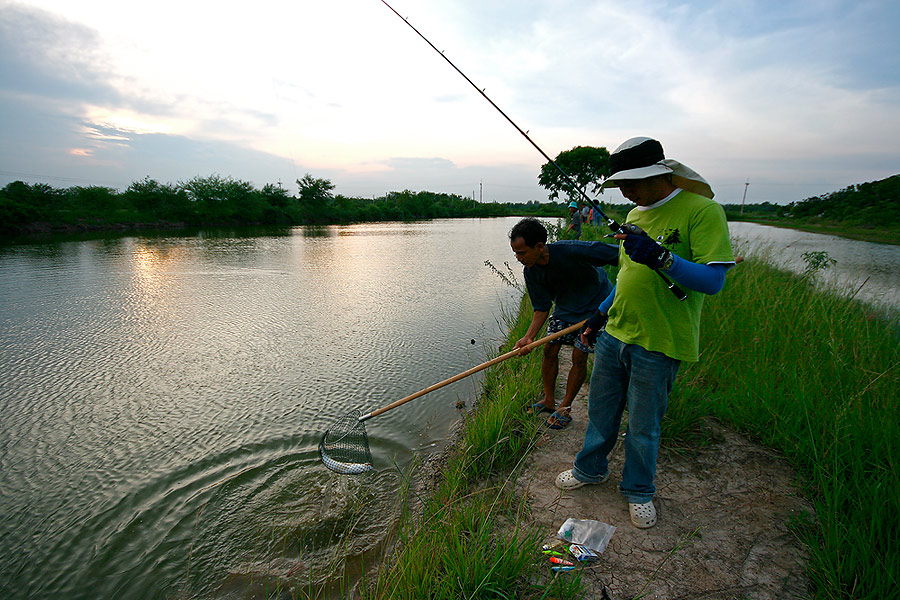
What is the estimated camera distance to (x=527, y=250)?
2.82 metres

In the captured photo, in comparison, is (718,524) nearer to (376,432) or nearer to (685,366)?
(685,366)

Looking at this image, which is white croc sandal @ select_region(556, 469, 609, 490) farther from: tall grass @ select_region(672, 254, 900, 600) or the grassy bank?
tall grass @ select_region(672, 254, 900, 600)

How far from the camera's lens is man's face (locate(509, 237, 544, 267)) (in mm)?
2807

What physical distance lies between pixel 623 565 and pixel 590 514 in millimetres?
365

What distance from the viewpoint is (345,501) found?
3076 mm

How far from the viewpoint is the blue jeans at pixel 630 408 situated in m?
1.94

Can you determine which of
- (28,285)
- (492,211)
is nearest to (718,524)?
(28,285)

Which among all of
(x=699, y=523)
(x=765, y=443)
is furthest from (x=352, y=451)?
(x=765, y=443)

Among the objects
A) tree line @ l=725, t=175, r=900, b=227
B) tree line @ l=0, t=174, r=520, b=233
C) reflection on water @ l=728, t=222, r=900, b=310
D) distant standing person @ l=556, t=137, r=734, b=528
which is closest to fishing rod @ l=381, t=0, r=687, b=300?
distant standing person @ l=556, t=137, r=734, b=528

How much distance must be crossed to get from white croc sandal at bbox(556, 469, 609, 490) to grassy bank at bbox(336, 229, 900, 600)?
10.6 inches

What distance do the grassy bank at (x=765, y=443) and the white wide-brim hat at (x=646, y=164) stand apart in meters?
1.52

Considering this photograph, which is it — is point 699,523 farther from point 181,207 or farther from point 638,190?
point 181,207

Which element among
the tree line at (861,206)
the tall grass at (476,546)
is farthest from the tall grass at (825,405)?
the tree line at (861,206)

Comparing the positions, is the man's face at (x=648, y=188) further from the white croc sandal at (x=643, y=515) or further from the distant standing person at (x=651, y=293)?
the white croc sandal at (x=643, y=515)
